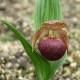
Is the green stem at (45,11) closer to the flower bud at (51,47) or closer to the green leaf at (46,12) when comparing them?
the green leaf at (46,12)

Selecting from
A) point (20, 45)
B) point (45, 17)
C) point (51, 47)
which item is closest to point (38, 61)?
point (51, 47)

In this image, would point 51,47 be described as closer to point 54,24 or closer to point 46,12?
point 54,24

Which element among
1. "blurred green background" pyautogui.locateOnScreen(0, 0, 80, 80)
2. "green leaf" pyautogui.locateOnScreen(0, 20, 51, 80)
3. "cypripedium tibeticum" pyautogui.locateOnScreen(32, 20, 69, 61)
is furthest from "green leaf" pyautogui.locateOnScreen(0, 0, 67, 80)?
"blurred green background" pyautogui.locateOnScreen(0, 0, 80, 80)

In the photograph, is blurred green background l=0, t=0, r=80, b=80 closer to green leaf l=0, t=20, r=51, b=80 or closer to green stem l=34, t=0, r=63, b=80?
green leaf l=0, t=20, r=51, b=80

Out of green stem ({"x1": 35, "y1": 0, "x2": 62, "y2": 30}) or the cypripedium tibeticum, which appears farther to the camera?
green stem ({"x1": 35, "y1": 0, "x2": 62, "y2": 30})

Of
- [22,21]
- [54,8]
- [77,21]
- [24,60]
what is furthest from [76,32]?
[54,8]

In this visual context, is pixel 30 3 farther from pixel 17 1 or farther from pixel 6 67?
pixel 6 67

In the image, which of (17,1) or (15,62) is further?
(17,1)

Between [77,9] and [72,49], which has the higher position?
[77,9]
